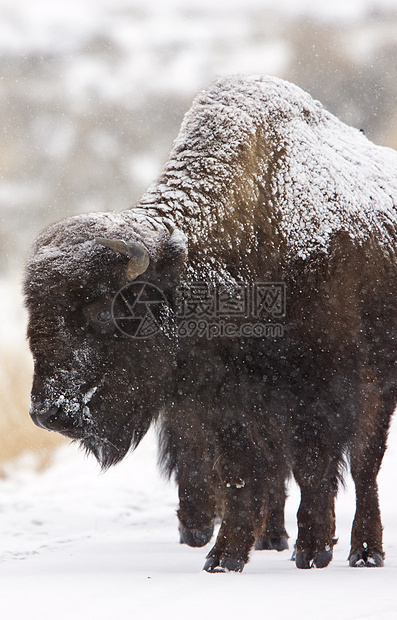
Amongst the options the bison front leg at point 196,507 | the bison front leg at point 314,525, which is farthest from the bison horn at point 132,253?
the bison front leg at point 196,507

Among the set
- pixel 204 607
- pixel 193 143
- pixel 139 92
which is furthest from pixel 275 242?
pixel 139 92

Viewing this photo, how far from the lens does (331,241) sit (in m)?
3.37

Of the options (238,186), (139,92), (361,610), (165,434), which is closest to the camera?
(361,610)

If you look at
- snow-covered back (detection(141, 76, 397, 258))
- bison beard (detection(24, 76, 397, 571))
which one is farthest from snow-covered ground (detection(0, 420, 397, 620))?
snow-covered back (detection(141, 76, 397, 258))

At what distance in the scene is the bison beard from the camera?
119 inches

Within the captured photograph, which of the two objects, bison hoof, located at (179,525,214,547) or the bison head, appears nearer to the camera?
the bison head

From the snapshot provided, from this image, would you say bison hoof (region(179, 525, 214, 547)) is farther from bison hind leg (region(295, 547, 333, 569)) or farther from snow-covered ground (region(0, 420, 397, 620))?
bison hind leg (region(295, 547, 333, 569))

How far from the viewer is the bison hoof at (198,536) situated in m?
4.23

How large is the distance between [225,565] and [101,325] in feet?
3.84

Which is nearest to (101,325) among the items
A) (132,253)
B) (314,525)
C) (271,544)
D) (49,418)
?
(132,253)

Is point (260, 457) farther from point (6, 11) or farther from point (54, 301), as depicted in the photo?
point (6, 11)

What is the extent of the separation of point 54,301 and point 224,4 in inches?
873

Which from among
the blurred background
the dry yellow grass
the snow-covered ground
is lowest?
the snow-covered ground

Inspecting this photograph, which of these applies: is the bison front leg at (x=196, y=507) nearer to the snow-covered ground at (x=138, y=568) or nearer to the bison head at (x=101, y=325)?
the snow-covered ground at (x=138, y=568)
